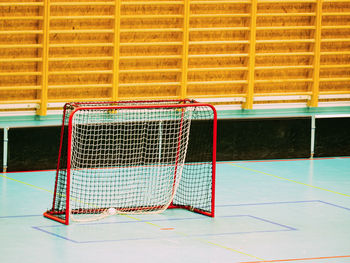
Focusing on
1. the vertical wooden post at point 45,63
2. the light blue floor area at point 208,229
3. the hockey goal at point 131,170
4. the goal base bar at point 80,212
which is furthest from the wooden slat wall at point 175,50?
the goal base bar at point 80,212

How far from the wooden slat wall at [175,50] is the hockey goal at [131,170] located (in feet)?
6.21

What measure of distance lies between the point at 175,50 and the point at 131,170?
4523 millimetres

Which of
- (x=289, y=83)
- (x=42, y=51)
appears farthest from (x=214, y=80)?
(x=42, y=51)

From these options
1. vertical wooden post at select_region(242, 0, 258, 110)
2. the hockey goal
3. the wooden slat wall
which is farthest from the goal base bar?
vertical wooden post at select_region(242, 0, 258, 110)

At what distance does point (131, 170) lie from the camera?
36.2 ft

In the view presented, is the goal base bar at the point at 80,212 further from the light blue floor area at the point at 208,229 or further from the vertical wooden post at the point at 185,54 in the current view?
the vertical wooden post at the point at 185,54

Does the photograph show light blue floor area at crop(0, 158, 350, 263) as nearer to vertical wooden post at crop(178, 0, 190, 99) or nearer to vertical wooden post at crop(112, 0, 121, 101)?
vertical wooden post at crop(112, 0, 121, 101)

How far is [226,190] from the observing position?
407 inches

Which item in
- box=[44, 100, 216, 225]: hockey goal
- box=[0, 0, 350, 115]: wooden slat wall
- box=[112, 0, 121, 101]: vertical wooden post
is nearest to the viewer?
box=[44, 100, 216, 225]: hockey goal

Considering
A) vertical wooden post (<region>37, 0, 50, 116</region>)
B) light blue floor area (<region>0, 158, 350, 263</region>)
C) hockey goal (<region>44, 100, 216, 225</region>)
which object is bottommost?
light blue floor area (<region>0, 158, 350, 263</region>)

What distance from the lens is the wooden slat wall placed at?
13.8 meters

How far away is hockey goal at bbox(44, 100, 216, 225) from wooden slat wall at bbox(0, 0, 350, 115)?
1.89 metres

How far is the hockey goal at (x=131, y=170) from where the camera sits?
8.72 metres

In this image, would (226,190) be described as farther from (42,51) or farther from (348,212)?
(42,51)
